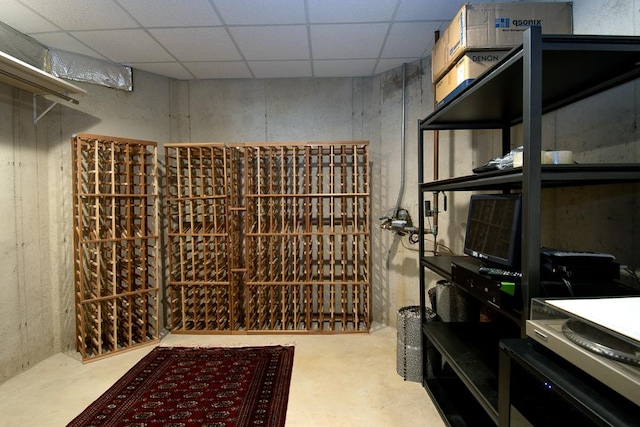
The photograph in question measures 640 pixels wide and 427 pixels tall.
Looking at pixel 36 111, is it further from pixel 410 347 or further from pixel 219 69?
pixel 410 347

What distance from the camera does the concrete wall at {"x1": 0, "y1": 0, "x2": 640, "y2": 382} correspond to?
1456 mm

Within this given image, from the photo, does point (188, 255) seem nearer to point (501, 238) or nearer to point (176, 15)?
point (176, 15)

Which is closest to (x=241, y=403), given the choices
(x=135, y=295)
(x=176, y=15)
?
(x=135, y=295)

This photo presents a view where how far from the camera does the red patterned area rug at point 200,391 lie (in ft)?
6.19

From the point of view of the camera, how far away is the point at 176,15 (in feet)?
7.12

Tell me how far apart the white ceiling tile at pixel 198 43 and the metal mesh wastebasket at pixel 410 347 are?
2757 millimetres

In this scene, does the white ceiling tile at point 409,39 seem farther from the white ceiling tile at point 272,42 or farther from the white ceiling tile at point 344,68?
the white ceiling tile at point 272,42

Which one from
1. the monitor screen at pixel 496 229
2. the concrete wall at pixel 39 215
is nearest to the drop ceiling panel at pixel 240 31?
the concrete wall at pixel 39 215

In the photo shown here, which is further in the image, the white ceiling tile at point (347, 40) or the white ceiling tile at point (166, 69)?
the white ceiling tile at point (166, 69)

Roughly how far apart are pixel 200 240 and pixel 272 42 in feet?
6.93

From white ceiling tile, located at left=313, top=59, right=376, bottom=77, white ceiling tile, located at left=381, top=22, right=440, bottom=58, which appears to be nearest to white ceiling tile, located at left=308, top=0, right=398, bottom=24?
white ceiling tile, located at left=381, top=22, right=440, bottom=58

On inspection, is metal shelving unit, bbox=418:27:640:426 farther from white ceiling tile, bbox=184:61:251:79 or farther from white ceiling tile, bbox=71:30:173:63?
white ceiling tile, bbox=71:30:173:63

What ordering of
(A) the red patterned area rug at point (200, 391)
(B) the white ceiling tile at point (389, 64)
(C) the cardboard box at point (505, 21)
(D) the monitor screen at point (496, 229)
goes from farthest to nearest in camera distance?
(B) the white ceiling tile at point (389, 64) → (A) the red patterned area rug at point (200, 391) → (C) the cardboard box at point (505, 21) → (D) the monitor screen at point (496, 229)

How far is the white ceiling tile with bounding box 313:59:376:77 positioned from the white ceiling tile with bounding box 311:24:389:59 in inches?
3.9
